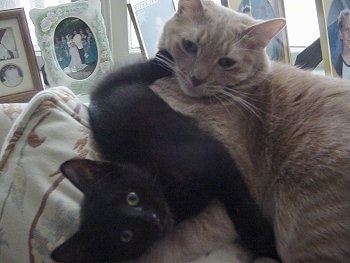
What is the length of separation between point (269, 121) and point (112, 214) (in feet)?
1.44

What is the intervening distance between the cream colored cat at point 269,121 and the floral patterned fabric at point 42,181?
145mm

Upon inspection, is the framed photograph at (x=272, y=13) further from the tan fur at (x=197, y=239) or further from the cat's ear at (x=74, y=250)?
the cat's ear at (x=74, y=250)

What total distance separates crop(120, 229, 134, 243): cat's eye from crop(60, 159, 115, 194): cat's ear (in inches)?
4.6

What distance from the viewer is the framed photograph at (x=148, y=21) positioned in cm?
167

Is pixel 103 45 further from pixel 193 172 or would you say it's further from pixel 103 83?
pixel 193 172

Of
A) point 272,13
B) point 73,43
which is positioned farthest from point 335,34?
point 73,43

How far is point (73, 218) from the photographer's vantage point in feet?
3.23

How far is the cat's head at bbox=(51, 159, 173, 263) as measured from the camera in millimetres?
894

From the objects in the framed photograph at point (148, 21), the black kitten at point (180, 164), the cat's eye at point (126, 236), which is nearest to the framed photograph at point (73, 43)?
the framed photograph at point (148, 21)

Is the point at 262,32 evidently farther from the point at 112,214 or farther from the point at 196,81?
the point at 112,214

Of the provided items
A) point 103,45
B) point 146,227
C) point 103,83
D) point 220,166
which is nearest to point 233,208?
point 220,166

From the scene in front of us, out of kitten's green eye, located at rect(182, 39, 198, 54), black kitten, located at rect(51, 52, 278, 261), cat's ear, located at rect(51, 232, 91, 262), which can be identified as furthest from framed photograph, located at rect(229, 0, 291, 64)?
Result: cat's ear, located at rect(51, 232, 91, 262)

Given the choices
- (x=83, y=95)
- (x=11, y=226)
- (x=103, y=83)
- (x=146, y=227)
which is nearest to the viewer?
(x=146, y=227)

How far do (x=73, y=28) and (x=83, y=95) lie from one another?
28cm
